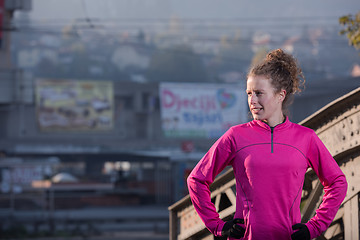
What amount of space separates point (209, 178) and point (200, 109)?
194ft

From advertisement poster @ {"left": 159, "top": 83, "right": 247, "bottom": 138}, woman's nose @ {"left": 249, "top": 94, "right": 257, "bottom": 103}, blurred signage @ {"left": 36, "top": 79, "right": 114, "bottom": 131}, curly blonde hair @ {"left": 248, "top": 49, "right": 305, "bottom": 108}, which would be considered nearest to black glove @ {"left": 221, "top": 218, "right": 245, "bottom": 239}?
woman's nose @ {"left": 249, "top": 94, "right": 257, "bottom": 103}

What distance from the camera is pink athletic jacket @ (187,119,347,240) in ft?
11.6

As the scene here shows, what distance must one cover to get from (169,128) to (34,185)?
26.8 m

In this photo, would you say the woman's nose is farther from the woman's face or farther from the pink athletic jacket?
the pink athletic jacket

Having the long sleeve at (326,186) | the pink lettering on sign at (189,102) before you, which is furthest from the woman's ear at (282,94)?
the pink lettering on sign at (189,102)

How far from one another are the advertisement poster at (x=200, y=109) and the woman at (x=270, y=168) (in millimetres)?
57291

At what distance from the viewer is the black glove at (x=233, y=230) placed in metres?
3.58

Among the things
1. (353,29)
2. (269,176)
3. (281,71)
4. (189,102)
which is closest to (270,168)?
(269,176)

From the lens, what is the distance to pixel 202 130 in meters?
62.0

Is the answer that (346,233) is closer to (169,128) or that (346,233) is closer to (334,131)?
(334,131)

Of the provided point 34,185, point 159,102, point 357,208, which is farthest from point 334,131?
point 159,102

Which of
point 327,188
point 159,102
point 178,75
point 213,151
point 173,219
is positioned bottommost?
point 173,219

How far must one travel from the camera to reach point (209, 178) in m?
3.69

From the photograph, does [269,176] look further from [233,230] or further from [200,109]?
[200,109]
